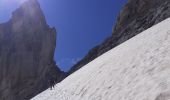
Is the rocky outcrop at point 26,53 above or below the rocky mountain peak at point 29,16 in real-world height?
below

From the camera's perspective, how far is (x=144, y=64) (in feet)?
41.4

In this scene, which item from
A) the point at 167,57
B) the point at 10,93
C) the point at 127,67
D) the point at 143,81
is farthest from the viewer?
the point at 10,93

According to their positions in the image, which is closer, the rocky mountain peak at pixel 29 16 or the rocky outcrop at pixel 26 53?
the rocky outcrop at pixel 26 53

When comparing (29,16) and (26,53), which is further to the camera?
(29,16)

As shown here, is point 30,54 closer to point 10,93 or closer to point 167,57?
point 10,93

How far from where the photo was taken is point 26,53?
106 metres

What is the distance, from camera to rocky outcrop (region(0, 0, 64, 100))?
313 ft

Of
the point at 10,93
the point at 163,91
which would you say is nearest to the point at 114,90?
the point at 163,91

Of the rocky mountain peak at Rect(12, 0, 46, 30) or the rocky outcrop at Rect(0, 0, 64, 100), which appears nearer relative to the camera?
the rocky outcrop at Rect(0, 0, 64, 100)

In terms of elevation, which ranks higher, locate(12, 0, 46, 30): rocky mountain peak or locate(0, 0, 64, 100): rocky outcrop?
locate(12, 0, 46, 30): rocky mountain peak

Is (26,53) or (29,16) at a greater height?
(29,16)

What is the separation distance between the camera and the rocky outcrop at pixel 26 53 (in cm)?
9550

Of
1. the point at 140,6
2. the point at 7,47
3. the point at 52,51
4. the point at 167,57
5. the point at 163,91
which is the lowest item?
the point at 163,91

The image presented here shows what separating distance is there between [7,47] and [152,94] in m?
103
